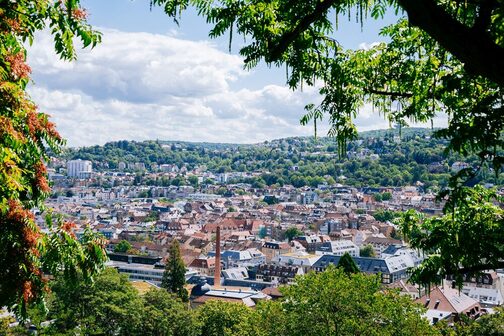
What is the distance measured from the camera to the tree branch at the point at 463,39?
2.15 meters

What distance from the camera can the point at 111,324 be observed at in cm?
2723

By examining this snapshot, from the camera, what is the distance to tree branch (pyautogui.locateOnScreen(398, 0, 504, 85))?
84.5 inches

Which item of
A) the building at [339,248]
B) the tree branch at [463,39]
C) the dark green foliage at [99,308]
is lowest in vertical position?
the building at [339,248]

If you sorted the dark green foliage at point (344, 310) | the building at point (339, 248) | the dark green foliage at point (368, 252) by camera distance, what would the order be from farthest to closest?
the building at point (339, 248) → the dark green foliage at point (368, 252) → the dark green foliage at point (344, 310)

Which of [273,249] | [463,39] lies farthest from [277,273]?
[463,39]

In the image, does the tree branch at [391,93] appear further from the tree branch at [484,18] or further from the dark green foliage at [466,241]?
the tree branch at [484,18]

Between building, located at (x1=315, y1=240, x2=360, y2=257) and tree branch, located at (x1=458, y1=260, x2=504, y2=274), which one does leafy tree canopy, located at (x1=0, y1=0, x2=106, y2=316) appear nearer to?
tree branch, located at (x1=458, y1=260, x2=504, y2=274)

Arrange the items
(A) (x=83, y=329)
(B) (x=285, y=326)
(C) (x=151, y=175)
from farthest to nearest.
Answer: (C) (x=151, y=175)
(A) (x=83, y=329)
(B) (x=285, y=326)

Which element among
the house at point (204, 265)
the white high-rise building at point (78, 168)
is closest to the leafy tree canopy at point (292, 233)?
the house at point (204, 265)

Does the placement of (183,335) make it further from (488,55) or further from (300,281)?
(488,55)

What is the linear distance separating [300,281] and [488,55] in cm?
1311

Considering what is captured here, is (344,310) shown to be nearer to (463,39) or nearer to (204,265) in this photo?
(463,39)

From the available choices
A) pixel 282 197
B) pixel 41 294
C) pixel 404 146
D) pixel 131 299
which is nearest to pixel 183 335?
pixel 131 299

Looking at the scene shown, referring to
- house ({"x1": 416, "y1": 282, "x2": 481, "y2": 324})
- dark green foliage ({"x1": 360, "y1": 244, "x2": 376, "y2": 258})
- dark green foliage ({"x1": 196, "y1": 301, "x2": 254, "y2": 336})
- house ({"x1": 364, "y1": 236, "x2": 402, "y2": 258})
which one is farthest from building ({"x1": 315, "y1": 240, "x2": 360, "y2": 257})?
dark green foliage ({"x1": 196, "y1": 301, "x2": 254, "y2": 336})
